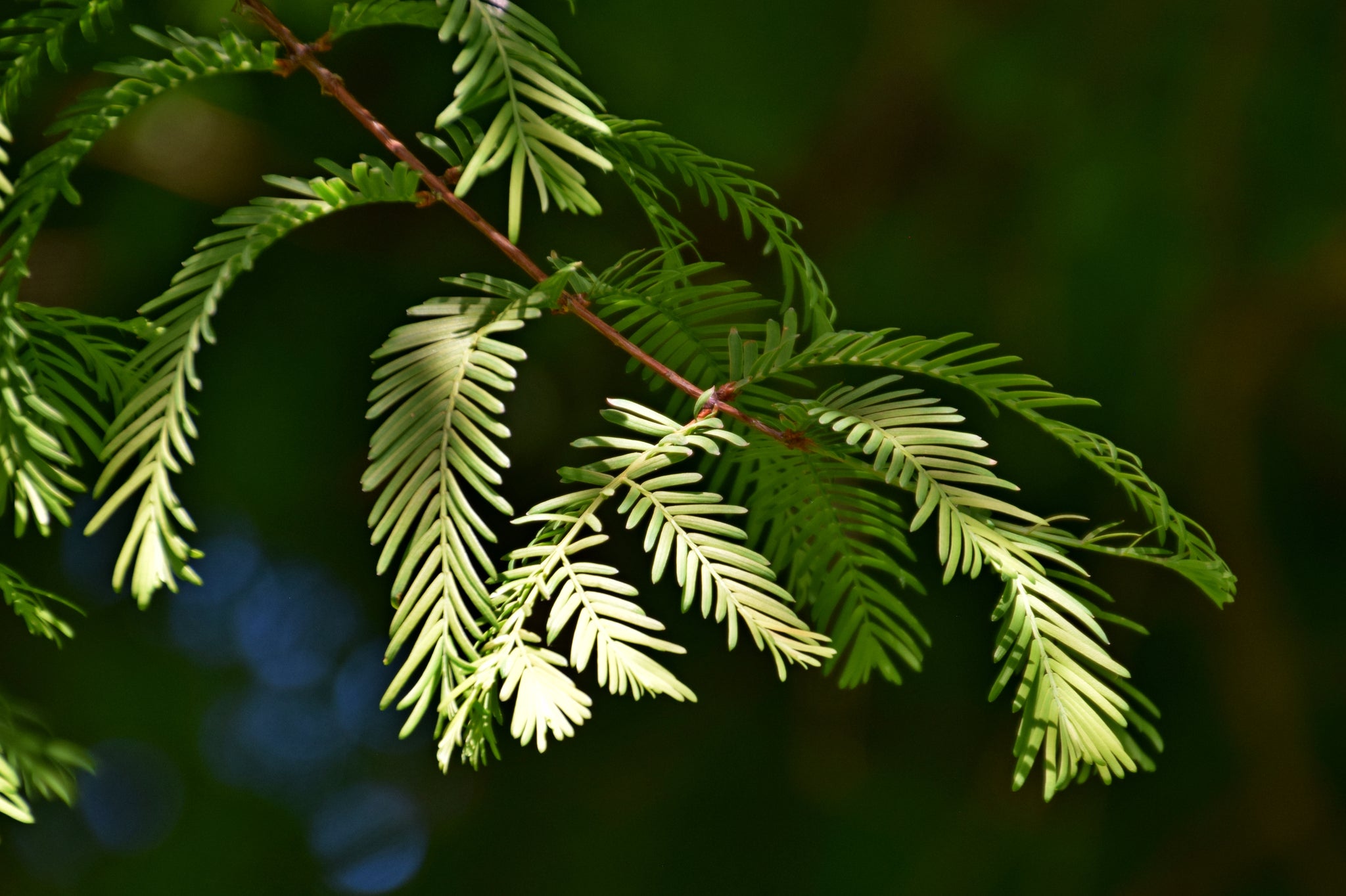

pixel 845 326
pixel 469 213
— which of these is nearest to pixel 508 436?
pixel 469 213

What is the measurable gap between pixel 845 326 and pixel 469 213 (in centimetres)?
68

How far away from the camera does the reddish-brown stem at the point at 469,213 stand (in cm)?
27

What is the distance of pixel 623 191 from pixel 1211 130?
64 centimetres

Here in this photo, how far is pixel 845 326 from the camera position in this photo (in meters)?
0.91

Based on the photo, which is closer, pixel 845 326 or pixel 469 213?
pixel 469 213

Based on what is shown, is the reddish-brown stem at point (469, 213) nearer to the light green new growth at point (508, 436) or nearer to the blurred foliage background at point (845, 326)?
the light green new growth at point (508, 436)

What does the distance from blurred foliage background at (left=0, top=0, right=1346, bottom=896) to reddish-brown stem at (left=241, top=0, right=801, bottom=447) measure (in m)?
0.61

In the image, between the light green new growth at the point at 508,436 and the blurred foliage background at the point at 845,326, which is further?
the blurred foliage background at the point at 845,326

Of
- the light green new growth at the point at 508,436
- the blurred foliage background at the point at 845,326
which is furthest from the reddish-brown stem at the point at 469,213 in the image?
the blurred foliage background at the point at 845,326

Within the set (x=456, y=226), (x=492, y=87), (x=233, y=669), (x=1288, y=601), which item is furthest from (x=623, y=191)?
(x=1288, y=601)

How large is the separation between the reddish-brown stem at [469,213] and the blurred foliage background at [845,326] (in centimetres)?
61

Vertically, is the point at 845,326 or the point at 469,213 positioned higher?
the point at 845,326

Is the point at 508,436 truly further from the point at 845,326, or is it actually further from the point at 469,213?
the point at 845,326

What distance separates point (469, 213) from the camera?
274 mm
